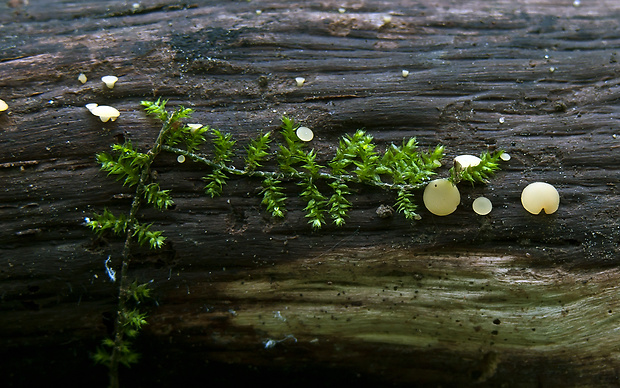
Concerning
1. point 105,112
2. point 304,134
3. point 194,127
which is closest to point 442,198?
point 304,134

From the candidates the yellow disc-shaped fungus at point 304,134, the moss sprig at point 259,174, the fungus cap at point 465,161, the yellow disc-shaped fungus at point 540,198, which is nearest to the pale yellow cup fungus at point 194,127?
the moss sprig at point 259,174

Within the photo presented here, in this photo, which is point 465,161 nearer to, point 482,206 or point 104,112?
point 482,206

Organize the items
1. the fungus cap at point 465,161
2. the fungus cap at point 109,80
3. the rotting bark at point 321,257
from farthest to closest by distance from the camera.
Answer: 1. the fungus cap at point 109,80
2. the fungus cap at point 465,161
3. the rotting bark at point 321,257

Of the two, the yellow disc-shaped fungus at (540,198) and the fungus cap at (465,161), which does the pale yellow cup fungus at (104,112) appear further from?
the yellow disc-shaped fungus at (540,198)

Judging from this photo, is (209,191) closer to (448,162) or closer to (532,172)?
(448,162)

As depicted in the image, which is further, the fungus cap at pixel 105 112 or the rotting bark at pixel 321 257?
the fungus cap at pixel 105 112

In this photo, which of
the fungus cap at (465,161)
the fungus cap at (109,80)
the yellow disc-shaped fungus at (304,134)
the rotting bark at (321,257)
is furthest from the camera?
the fungus cap at (109,80)

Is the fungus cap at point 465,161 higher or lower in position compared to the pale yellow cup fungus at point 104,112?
lower
